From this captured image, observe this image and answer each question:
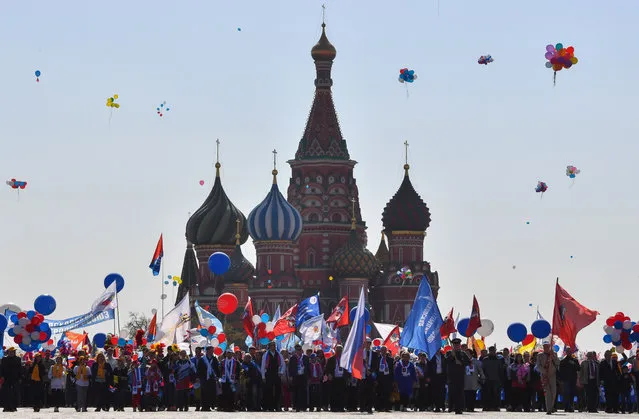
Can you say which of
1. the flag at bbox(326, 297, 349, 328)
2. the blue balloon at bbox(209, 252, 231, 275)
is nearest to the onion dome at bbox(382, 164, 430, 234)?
the flag at bbox(326, 297, 349, 328)

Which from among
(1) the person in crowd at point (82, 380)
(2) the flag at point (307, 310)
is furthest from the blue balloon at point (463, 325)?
(1) the person in crowd at point (82, 380)

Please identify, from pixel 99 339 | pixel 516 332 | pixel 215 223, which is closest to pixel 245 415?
pixel 516 332

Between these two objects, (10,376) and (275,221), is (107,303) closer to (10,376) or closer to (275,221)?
(10,376)

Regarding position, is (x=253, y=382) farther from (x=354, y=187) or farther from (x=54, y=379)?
→ (x=354, y=187)

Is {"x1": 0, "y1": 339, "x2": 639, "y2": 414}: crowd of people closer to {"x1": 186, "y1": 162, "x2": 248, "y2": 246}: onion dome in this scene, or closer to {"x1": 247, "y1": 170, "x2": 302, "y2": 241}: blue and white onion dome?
{"x1": 247, "y1": 170, "x2": 302, "y2": 241}: blue and white onion dome

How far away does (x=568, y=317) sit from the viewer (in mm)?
37000

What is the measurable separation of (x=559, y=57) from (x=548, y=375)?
9853 millimetres

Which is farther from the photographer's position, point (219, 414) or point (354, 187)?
point (354, 187)

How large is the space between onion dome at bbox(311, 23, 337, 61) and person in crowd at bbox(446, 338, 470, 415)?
68.3 metres

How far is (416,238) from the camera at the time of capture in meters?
103

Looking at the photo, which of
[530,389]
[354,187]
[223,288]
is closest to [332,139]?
[354,187]

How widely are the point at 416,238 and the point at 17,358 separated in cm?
7098

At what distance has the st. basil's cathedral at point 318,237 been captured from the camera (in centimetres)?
9825

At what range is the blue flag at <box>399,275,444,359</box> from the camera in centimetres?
3425
